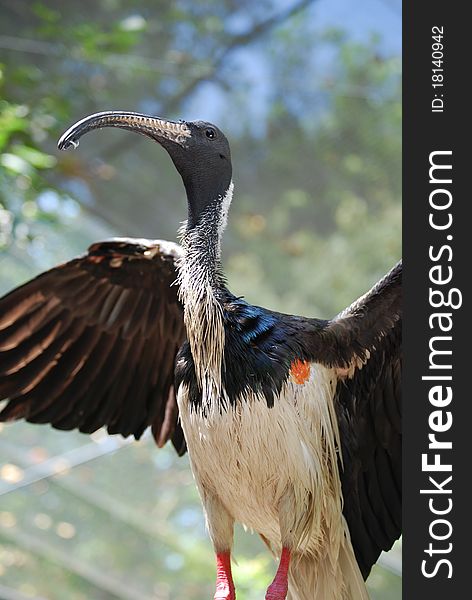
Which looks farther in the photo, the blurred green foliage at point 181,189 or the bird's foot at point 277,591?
the blurred green foliage at point 181,189

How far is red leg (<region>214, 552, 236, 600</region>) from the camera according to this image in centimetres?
228

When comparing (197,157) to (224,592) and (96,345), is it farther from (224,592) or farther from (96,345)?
(224,592)

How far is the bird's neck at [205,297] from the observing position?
7.50 ft

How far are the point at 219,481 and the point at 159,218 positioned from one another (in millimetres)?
2407

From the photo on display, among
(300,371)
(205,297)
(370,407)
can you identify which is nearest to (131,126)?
(205,297)

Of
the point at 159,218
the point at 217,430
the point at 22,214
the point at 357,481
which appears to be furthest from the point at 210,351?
the point at 159,218

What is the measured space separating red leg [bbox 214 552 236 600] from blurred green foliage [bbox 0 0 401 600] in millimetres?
2141

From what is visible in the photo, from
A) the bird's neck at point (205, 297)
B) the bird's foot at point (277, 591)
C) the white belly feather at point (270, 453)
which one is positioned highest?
the bird's neck at point (205, 297)

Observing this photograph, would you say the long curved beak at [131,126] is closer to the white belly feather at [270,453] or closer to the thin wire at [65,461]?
the white belly feather at [270,453]

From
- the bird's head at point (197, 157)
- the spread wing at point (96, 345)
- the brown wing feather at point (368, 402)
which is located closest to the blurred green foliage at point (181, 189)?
the spread wing at point (96, 345)

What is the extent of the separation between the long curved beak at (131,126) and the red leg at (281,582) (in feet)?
3.07

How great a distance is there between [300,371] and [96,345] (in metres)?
0.76

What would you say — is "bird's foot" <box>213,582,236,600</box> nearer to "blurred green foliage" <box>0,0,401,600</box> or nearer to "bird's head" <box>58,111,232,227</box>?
"bird's head" <box>58,111,232,227</box>

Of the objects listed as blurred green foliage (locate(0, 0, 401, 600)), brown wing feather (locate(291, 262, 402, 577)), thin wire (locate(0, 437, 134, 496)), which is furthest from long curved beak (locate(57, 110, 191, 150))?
thin wire (locate(0, 437, 134, 496))
